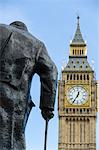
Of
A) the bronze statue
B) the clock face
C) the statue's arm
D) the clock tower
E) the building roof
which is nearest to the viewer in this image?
the bronze statue

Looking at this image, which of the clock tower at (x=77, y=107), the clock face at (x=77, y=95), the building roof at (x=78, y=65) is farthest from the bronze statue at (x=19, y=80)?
the building roof at (x=78, y=65)

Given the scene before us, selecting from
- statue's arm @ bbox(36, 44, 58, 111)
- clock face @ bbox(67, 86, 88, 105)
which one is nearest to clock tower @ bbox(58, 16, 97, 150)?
clock face @ bbox(67, 86, 88, 105)

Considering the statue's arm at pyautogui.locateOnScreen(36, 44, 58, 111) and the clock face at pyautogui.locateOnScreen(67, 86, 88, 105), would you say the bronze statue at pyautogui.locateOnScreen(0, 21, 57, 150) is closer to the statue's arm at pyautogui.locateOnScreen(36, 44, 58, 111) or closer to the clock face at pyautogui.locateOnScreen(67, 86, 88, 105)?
the statue's arm at pyautogui.locateOnScreen(36, 44, 58, 111)

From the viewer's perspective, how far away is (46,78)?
722 centimetres

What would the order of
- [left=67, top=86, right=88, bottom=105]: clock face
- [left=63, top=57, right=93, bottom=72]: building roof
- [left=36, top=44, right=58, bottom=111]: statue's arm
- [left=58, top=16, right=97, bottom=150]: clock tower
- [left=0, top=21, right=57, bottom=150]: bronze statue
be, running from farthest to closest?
[left=63, top=57, right=93, bottom=72]: building roof → [left=67, top=86, right=88, bottom=105]: clock face → [left=58, top=16, right=97, bottom=150]: clock tower → [left=36, top=44, right=58, bottom=111]: statue's arm → [left=0, top=21, right=57, bottom=150]: bronze statue

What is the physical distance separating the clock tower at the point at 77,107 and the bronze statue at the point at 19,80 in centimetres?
8537

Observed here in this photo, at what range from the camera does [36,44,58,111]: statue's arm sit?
A: 7.19 meters

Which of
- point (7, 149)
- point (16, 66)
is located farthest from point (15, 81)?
point (7, 149)

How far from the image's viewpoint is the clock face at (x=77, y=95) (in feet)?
306

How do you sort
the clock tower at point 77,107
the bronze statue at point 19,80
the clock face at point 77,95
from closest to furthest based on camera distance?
1. the bronze statue at point 19,80
2. the clock tower at point 77,107
3. the clock face at point 77,95

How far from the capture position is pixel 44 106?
7.25m

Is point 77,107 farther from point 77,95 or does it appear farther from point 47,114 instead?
point 47,114

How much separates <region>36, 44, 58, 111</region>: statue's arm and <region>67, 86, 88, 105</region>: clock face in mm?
85940

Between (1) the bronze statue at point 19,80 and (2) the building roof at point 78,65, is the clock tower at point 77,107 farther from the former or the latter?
(1) the bronze statue at point 19,80
